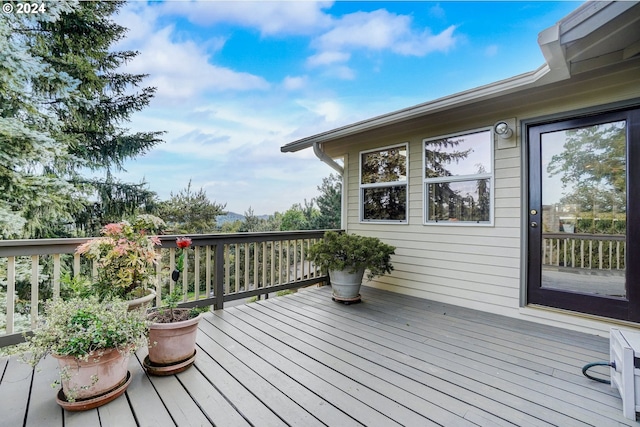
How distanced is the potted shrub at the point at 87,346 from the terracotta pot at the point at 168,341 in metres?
Answer: 0.21

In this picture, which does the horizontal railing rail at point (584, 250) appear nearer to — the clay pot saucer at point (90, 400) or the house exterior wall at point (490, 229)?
the house exterior wall at point (490, 229)

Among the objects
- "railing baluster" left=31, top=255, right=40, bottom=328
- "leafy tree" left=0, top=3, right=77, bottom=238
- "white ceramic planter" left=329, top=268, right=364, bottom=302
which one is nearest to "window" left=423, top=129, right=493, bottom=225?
"white ceramic planter" left=329, top=268, right=364, bottom=302

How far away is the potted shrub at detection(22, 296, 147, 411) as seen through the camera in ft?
5.11

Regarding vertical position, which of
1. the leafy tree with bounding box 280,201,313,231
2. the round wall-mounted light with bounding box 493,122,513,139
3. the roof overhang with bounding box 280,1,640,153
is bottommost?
the leafy tree with bounding box 280,201,313,231

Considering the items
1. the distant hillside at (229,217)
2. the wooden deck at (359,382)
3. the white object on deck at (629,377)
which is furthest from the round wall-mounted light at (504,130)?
the distant hillside at (229,217)

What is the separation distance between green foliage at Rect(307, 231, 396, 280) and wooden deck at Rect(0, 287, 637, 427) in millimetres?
763

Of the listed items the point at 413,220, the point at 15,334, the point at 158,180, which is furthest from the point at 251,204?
the point at 15,334

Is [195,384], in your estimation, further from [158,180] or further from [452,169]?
[158,180]

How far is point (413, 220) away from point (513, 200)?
4.09ft

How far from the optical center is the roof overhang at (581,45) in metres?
1.70

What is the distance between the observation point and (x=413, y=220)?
161 inches

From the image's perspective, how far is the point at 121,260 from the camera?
83.6 inches

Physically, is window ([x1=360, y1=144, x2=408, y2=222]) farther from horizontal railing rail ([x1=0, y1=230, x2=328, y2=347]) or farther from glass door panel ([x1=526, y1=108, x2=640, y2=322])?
glass door panel ([x1=526, y1=108, x2=640, y2=322])

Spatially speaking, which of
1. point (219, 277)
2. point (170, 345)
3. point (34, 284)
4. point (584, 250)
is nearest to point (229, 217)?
point (219, 277)
